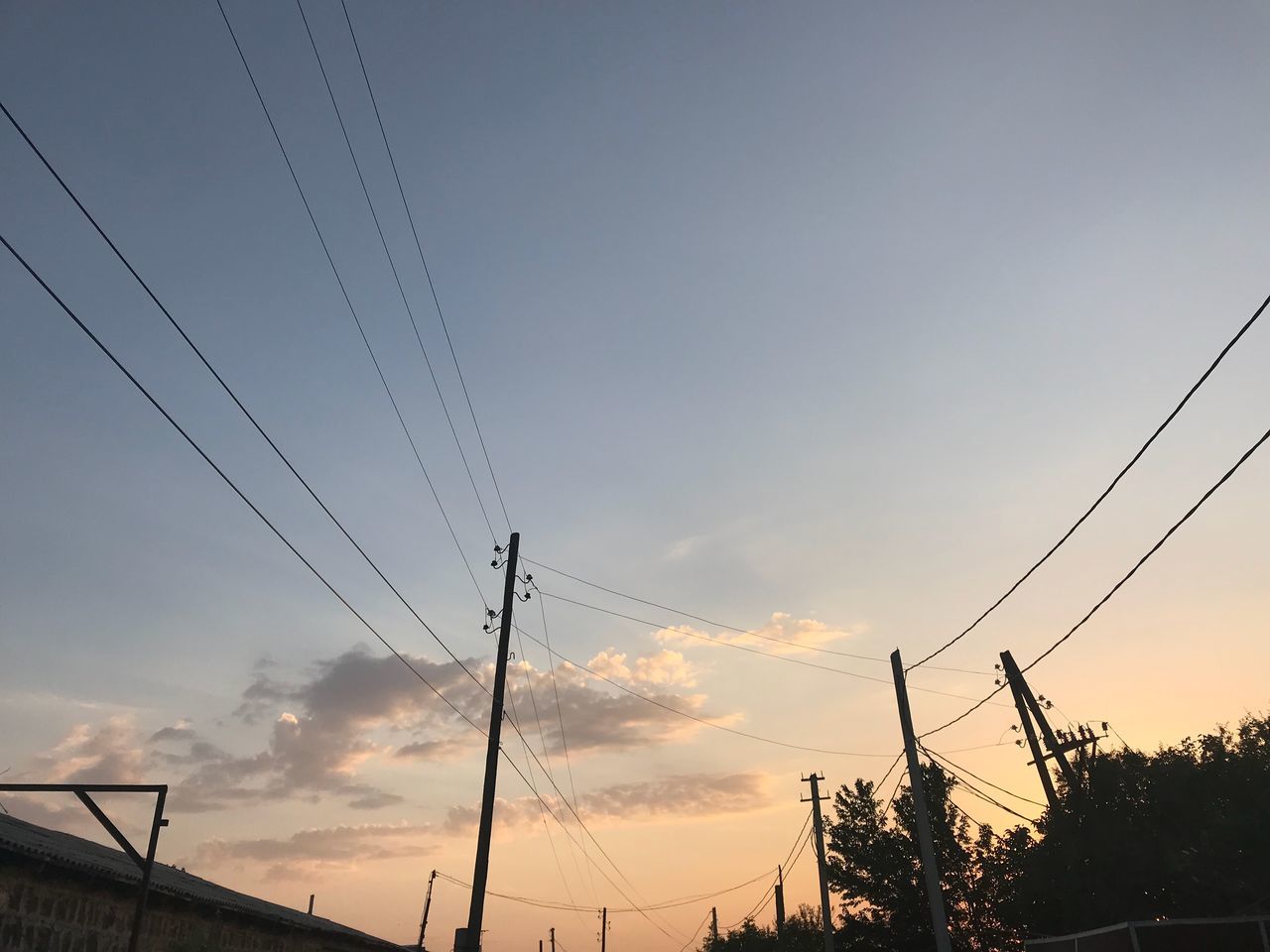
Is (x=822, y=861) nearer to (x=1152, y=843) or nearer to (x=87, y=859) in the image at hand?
(x=1152, y=843)

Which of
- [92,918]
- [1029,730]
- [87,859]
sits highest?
[1029,730]

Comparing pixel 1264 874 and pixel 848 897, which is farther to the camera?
pixel 848 897

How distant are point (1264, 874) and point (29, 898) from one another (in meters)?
30.9

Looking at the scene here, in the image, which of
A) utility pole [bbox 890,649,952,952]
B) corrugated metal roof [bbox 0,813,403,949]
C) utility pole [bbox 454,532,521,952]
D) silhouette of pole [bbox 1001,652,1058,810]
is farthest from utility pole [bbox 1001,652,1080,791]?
corrugated metal roof [bbox 0,813,403,949]

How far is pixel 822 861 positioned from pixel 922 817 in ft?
55.6

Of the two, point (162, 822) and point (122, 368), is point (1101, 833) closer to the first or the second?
point (162, 822)

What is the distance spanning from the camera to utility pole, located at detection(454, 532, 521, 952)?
15.5m

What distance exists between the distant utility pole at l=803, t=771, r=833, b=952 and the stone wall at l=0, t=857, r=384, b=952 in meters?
23.0

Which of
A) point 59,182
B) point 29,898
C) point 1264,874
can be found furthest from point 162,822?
point 1264,874

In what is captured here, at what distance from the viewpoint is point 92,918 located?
15.4 metres

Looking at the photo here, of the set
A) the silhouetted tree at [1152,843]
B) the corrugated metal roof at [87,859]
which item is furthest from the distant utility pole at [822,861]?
the corrugated metal roof at [87,859]

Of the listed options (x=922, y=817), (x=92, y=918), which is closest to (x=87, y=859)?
(x=92, y=918)

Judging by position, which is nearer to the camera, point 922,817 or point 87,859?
point 87,859

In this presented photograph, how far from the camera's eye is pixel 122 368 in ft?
31.9
